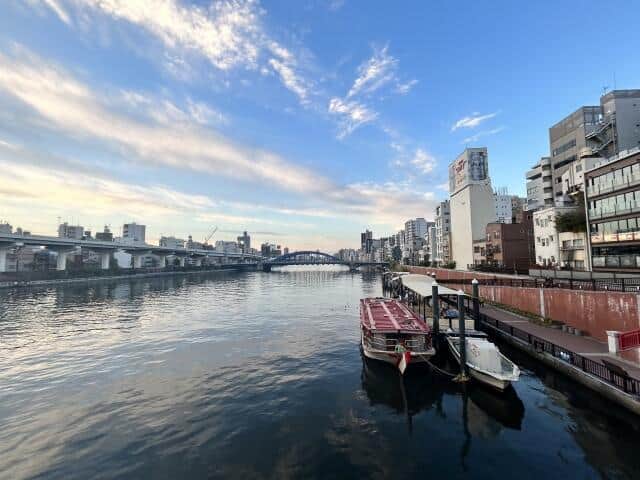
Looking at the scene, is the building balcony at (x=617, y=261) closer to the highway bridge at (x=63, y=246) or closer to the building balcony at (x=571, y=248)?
the building balcony at (x=571, y=248)

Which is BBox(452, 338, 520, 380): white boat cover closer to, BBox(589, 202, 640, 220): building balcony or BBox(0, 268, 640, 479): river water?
BBox(0, 268, 640, 479): river water

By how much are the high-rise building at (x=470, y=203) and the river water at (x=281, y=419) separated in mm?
62659

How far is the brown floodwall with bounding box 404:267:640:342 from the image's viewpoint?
22.4 metres

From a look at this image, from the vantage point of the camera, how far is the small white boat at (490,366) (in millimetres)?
18469

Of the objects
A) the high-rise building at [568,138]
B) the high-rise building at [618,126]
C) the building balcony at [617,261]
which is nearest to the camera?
the building balcony at [617,261]

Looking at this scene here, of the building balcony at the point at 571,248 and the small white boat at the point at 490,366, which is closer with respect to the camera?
the small white boat at the point at 490,366

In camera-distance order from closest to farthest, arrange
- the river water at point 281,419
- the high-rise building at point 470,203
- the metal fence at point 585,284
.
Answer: the river water at point 281,419 → the metal fence at point 585,284 → the high-rise building at point 470,203

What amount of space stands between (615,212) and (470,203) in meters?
47.6

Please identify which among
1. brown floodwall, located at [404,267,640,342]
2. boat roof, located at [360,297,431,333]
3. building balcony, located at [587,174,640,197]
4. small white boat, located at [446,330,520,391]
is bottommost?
small white boat, located at [446,330,520,391]

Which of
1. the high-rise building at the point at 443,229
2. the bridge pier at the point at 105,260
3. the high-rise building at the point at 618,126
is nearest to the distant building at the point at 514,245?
the high-rise building at the point at 618,126

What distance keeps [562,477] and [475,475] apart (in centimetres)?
326

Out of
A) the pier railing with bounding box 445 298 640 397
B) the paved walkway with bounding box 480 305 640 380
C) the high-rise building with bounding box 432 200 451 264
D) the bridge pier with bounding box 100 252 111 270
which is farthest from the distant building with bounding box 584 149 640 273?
the bridge pier with bounding box 100 252 111 270

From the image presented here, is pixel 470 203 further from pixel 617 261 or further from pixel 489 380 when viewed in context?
pixel 489 380

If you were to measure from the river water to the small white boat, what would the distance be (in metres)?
0.93
